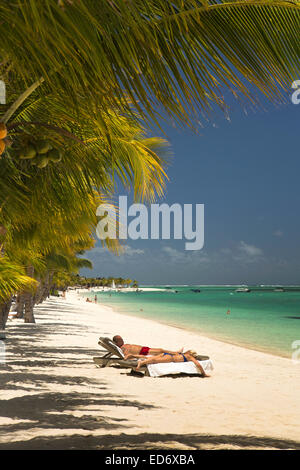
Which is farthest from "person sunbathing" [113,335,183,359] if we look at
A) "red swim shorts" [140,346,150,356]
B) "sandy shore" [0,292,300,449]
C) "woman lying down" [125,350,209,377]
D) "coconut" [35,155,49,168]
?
"coconut" [35,155,49,168]

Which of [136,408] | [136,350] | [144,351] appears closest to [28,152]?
[136,408]

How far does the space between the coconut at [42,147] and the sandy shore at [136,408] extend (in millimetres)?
2677

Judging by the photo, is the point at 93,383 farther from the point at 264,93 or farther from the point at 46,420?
the point at 264,93

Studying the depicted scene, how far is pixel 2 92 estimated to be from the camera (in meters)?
2.58

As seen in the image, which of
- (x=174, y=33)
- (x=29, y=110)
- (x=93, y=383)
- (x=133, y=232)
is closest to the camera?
(x=174, y=33)

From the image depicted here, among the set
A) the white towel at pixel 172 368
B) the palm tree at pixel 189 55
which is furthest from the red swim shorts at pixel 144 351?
the palm tree at pixel 189 55

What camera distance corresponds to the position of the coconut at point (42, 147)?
2.73 m

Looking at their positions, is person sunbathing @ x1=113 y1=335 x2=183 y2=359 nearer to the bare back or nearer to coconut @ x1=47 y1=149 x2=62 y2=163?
the bare back

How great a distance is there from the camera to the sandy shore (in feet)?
14.5

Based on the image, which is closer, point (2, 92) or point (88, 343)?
point (2, 92)

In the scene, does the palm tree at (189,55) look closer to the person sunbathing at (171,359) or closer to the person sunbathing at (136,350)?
the person sunbathing at (171,359)

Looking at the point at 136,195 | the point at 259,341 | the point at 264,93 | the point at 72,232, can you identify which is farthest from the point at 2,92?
the point at 259,341

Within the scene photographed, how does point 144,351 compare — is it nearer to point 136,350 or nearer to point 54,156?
point 136,350

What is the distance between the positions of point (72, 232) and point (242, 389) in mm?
3836
